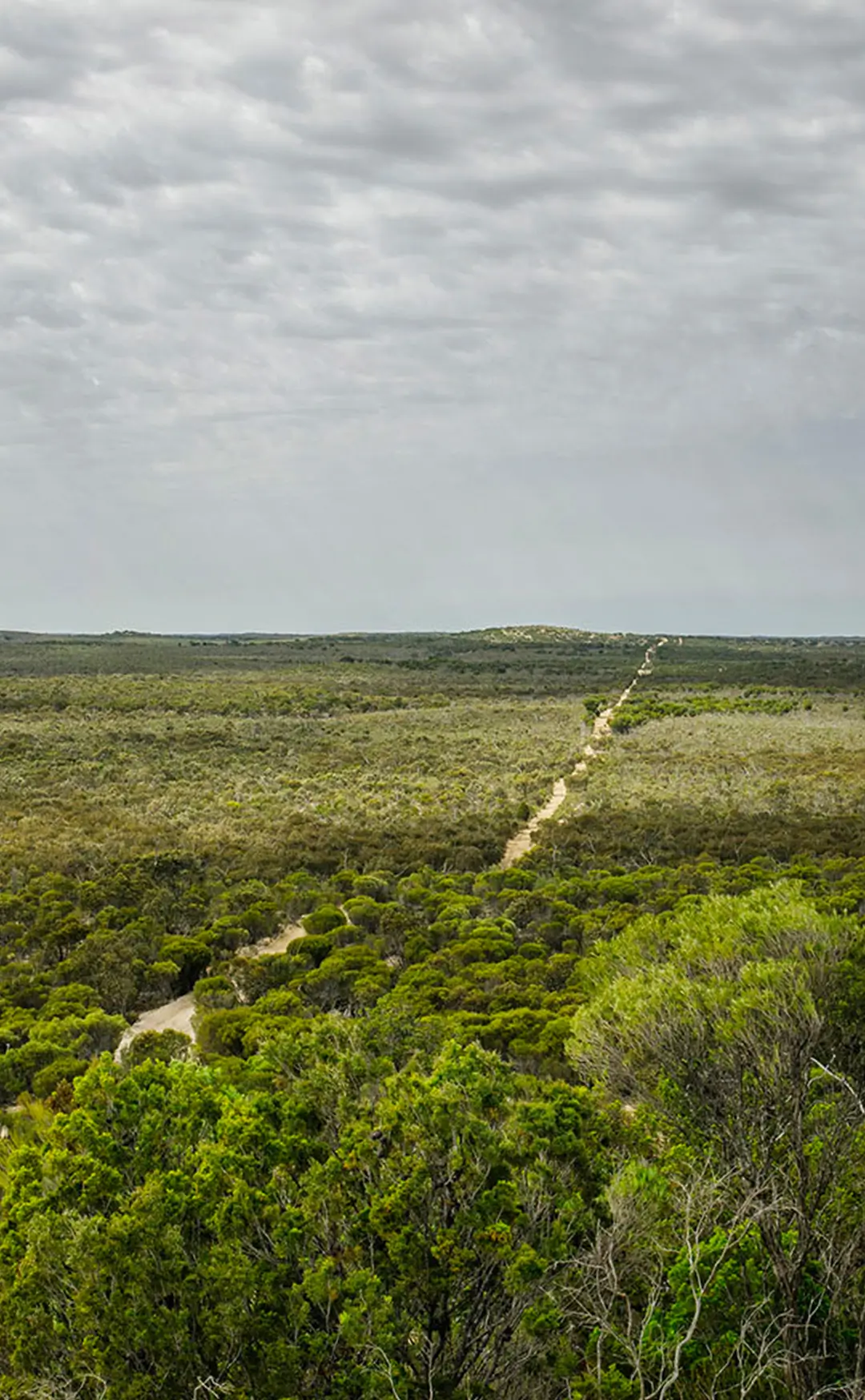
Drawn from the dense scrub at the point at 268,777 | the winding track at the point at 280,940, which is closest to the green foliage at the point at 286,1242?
the winding track at the point at 280,940

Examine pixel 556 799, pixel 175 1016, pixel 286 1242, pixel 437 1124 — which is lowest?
pixel 175 1016

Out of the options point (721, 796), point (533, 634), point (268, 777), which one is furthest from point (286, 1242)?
point (533, 634)

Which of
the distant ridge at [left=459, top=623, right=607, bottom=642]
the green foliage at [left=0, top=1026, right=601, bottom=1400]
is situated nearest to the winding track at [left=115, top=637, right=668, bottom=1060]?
the green foliage at [left=0, top=1026, right=601, bottom=1400]

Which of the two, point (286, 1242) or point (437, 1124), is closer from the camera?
point (286, 1242)

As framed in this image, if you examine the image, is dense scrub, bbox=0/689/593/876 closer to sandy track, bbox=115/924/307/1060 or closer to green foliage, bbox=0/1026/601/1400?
sandy track, bbox=115/924/307/1060

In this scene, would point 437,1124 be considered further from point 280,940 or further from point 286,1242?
point 280,940

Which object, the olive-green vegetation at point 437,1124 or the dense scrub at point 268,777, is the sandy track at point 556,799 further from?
the olive-green vegetation at point 437,1124

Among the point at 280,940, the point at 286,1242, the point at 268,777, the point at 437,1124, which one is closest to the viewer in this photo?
the point at 286,1242

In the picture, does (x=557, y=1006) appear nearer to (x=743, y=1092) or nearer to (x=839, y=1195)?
(x=743, y=1092)
